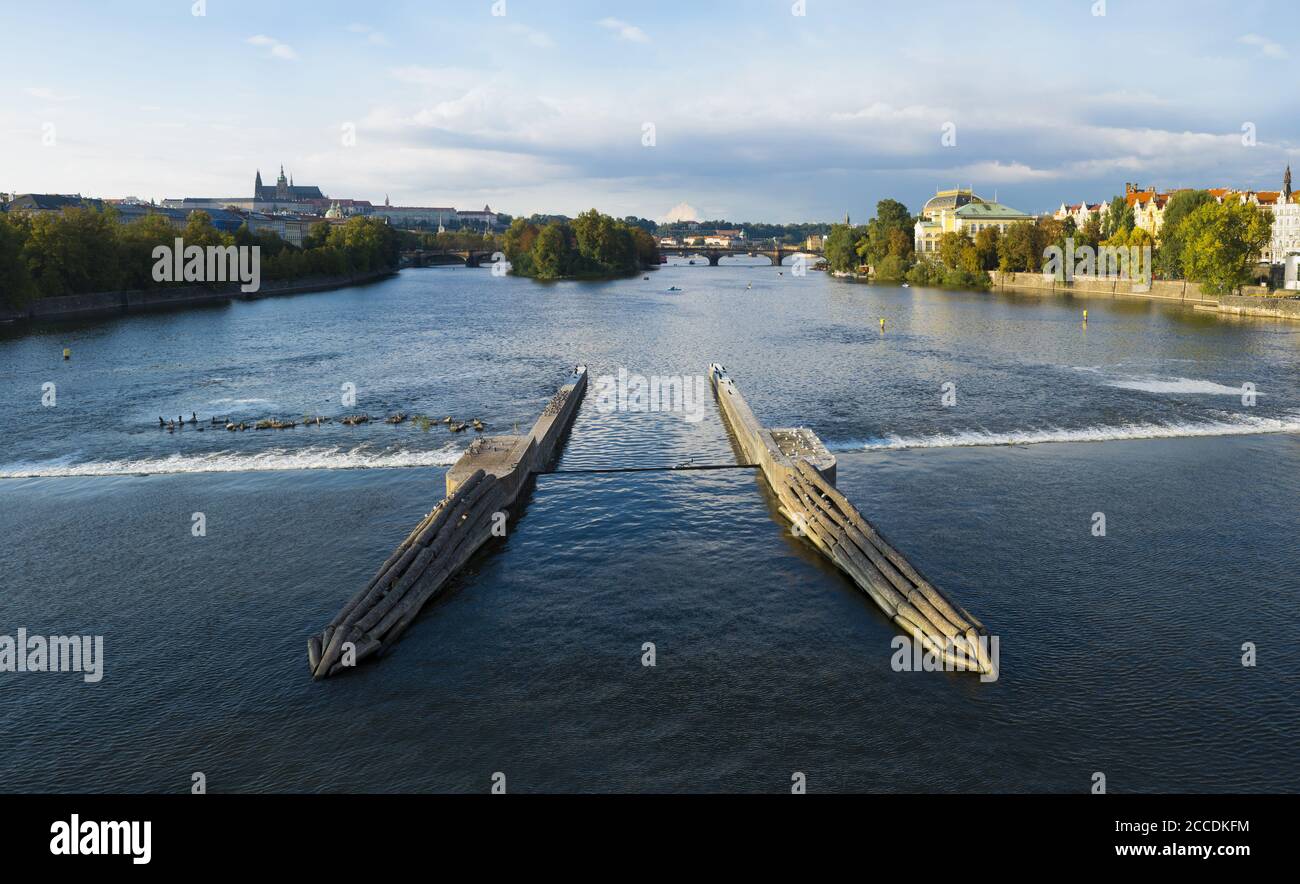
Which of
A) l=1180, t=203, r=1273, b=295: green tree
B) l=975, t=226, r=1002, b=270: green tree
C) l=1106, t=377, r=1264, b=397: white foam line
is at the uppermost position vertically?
Result: l=975, t=226, r=1002, b=270: green tree

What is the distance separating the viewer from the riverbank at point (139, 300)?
330 feet

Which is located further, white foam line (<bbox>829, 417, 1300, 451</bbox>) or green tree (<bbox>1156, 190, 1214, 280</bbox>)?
green tree (<bbox>1156, 190, 1214, 280</bbox>)

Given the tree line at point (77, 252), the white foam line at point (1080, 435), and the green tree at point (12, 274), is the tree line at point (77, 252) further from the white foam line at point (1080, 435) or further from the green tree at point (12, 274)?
the white foam line at point (1080, 435)

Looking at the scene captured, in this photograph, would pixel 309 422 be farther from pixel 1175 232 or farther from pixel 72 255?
pixel 1175 232

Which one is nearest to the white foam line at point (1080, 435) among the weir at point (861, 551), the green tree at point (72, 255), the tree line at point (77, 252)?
the weir at point (861, 551)

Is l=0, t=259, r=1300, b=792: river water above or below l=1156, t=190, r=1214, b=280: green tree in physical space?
below

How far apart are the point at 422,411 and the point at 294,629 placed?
91.2 feet

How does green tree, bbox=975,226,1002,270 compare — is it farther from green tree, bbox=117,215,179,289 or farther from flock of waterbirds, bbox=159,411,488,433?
flock of waterbirds, bbox=159,411,488,433

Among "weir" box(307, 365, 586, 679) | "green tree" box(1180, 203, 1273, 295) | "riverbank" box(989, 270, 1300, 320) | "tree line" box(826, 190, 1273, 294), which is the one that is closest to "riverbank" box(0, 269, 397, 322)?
"weir" box(307, 365, 586, 679)

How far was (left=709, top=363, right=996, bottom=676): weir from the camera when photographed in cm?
1833

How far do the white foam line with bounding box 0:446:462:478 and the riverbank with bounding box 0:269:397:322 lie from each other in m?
76.3

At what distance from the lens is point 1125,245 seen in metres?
138
